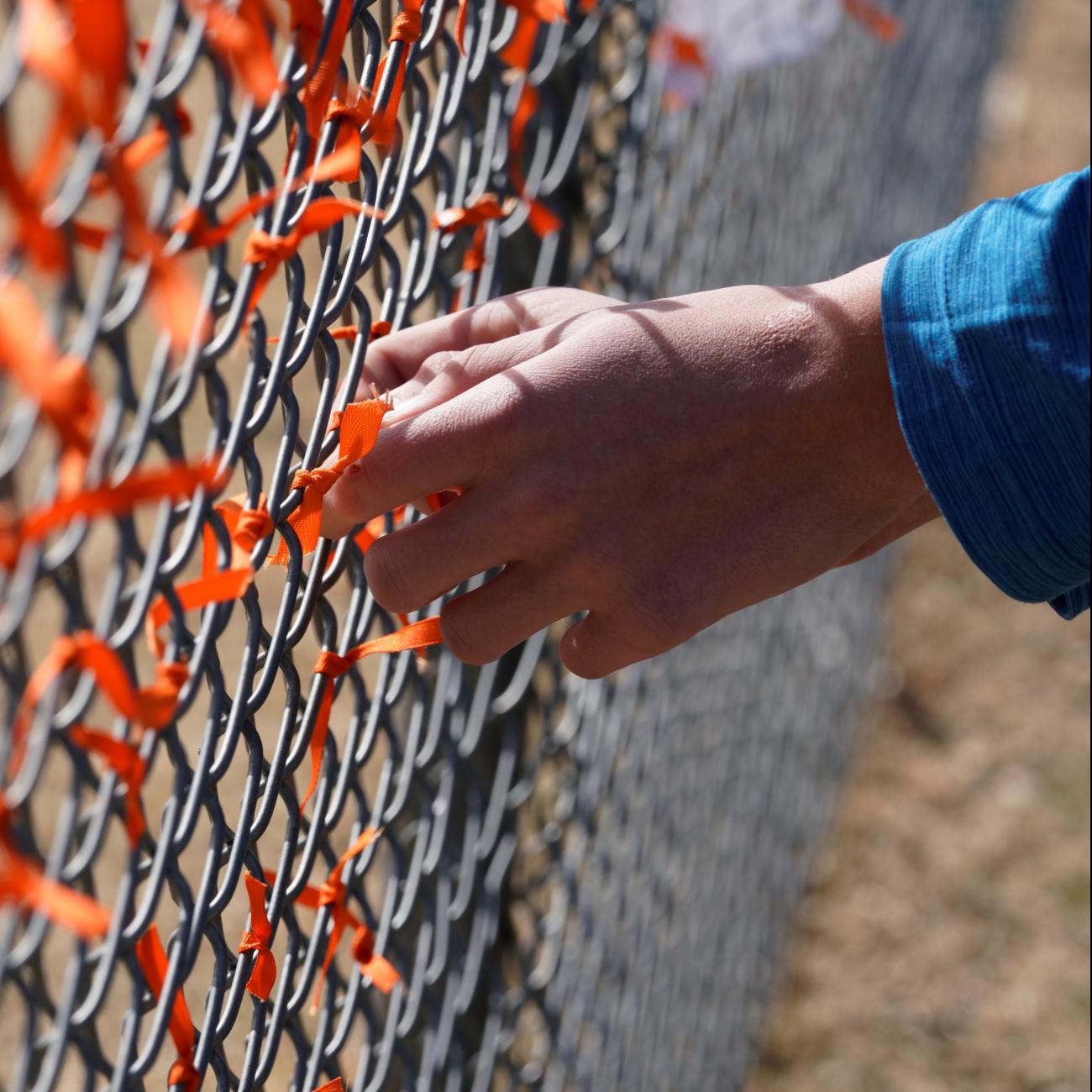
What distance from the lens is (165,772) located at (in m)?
3.03

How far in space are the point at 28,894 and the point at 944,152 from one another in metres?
4.44

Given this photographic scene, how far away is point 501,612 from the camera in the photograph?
1.06 metres

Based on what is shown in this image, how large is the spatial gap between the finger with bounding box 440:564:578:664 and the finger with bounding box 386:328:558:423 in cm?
15

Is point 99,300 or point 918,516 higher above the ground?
point 99,300

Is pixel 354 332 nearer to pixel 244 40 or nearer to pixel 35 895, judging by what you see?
pixel 244 40

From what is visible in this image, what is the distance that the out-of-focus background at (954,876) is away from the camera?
2709 mm

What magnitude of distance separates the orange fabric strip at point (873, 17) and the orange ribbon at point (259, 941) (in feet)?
7.60

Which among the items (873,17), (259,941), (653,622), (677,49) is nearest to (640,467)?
(653,622)

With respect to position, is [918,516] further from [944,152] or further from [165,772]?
[944,152]

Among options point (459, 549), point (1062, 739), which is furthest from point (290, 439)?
point (1062, 739)

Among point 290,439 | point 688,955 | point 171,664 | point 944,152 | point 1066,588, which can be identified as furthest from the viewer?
point 944,152

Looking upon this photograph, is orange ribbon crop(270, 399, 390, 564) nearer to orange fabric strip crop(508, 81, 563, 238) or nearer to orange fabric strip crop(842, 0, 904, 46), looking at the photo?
orange fabric strip crop(508, 81, 563, 238)

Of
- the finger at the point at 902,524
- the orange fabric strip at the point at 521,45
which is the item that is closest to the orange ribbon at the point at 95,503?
the finger at the point at 902,524

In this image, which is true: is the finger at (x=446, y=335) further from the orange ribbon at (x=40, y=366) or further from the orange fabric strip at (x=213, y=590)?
the orange ribbon at (x=40, y=366)
